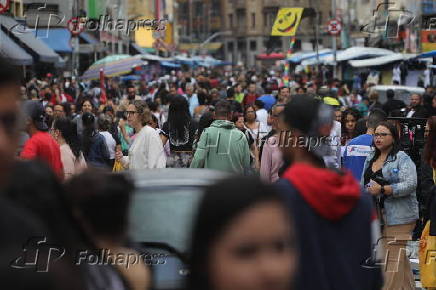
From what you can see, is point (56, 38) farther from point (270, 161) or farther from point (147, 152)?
point (270, 161)

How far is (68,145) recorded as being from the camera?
416 inches

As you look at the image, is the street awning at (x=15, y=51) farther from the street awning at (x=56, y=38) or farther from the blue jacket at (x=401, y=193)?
the blue jacket at (x=401, y=193)

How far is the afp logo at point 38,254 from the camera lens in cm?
287

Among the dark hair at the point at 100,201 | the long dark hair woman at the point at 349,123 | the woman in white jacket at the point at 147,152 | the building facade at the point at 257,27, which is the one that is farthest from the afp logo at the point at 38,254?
the building facade at the point at 257,27

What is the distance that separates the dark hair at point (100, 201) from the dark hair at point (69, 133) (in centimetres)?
625

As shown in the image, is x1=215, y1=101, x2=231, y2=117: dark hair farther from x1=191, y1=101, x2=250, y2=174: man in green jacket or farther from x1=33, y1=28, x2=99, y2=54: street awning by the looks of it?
x1=33, y1=28, x2=99, y2=54: street awning

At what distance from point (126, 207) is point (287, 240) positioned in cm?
142

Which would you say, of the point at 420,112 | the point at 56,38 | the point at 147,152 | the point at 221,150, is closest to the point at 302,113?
the point at 221,150

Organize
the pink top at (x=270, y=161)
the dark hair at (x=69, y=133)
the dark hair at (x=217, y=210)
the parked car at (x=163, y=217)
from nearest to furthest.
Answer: the dark hair at (x=217, y=210)
the parked car at (x=163, y=217)
the dark hair at (x=69, y=133)
the pink top at (x=270, y=161)

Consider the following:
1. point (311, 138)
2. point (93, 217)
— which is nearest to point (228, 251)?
point (93, 217)

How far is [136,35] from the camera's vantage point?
78.9 m

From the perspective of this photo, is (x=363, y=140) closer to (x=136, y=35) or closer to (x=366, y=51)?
(x=366, y=51)

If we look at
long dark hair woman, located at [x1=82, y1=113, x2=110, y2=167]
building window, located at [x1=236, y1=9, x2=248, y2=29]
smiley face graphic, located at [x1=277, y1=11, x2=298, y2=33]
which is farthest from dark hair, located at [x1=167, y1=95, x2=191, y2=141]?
building window, located at [x1=236, y1=9, x2=248, y2=29]

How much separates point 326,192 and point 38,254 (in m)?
1.54
